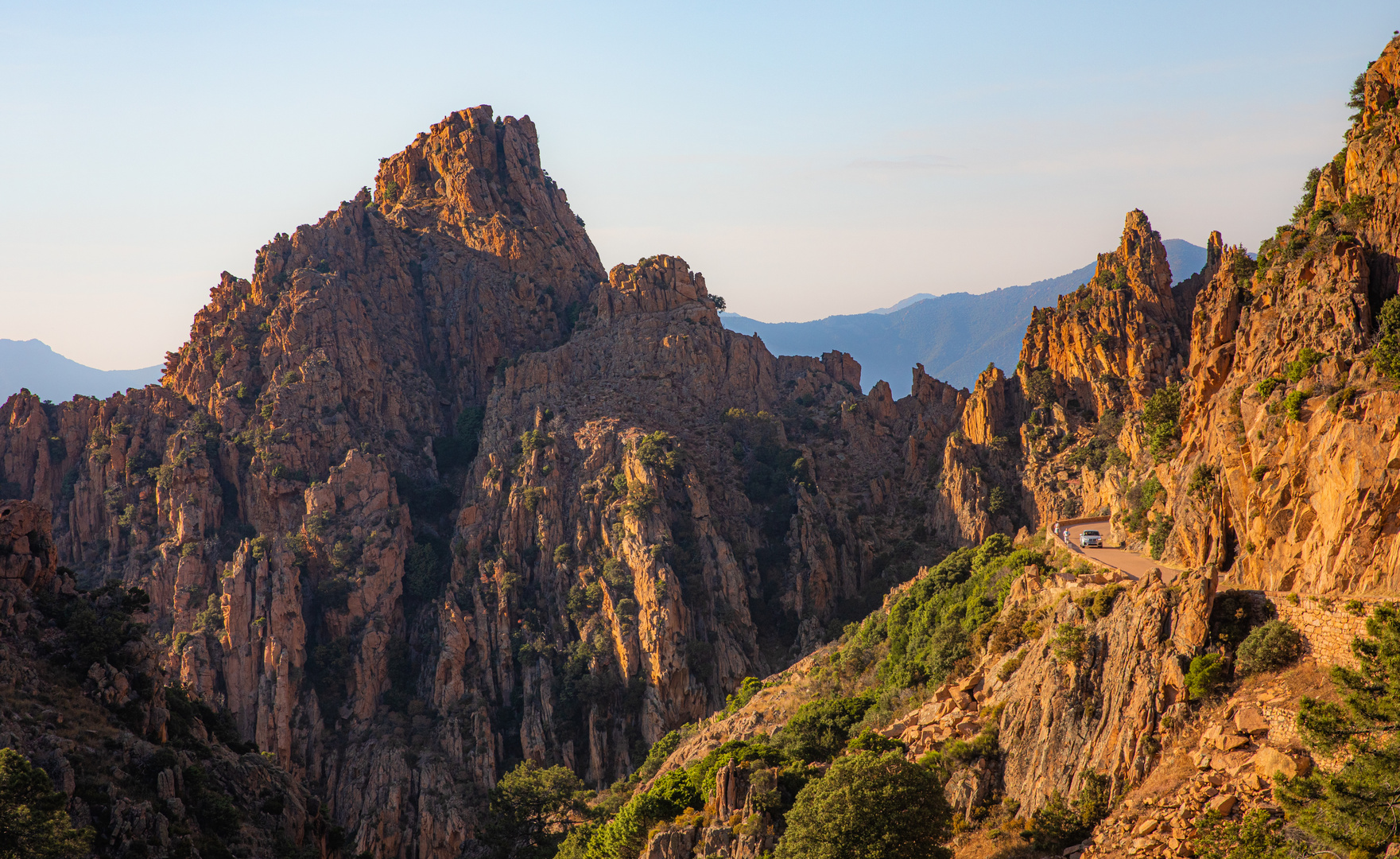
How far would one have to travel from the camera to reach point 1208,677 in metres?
38.3

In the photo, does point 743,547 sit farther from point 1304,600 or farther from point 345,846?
point 1304,600

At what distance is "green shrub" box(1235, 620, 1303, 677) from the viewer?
122 ft

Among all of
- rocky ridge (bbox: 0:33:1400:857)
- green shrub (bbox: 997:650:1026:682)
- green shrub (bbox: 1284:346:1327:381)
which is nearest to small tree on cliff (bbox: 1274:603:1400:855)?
green shrub (bbox: 1284:346:1327:381)

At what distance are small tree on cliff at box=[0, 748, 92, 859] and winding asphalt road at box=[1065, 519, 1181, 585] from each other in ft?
146

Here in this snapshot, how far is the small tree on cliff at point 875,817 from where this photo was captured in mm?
42750

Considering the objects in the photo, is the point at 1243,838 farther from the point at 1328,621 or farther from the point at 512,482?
the point at 512,482

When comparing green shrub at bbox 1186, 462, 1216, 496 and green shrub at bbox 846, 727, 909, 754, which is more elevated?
green shrub at bbox 1186, 462, 1216, 496

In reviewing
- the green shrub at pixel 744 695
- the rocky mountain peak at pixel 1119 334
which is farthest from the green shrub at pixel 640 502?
the rocky mountain peak at pixel 1119 334

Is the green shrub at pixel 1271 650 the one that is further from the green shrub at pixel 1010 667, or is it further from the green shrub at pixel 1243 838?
the green shrub at pixel 1010 667

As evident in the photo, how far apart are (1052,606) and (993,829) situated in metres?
11.6

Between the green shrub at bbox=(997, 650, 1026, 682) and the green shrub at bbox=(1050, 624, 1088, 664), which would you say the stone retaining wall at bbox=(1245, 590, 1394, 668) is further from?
the green shrub at bbox=(997, 650, 1026, 682)

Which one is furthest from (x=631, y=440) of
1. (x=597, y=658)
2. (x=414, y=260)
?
(x=414, y=260)

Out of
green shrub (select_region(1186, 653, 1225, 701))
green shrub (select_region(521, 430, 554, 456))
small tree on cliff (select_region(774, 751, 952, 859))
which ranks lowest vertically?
small tree on cliff (select_region(774, 751, 952, 859))

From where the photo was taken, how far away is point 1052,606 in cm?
5069
